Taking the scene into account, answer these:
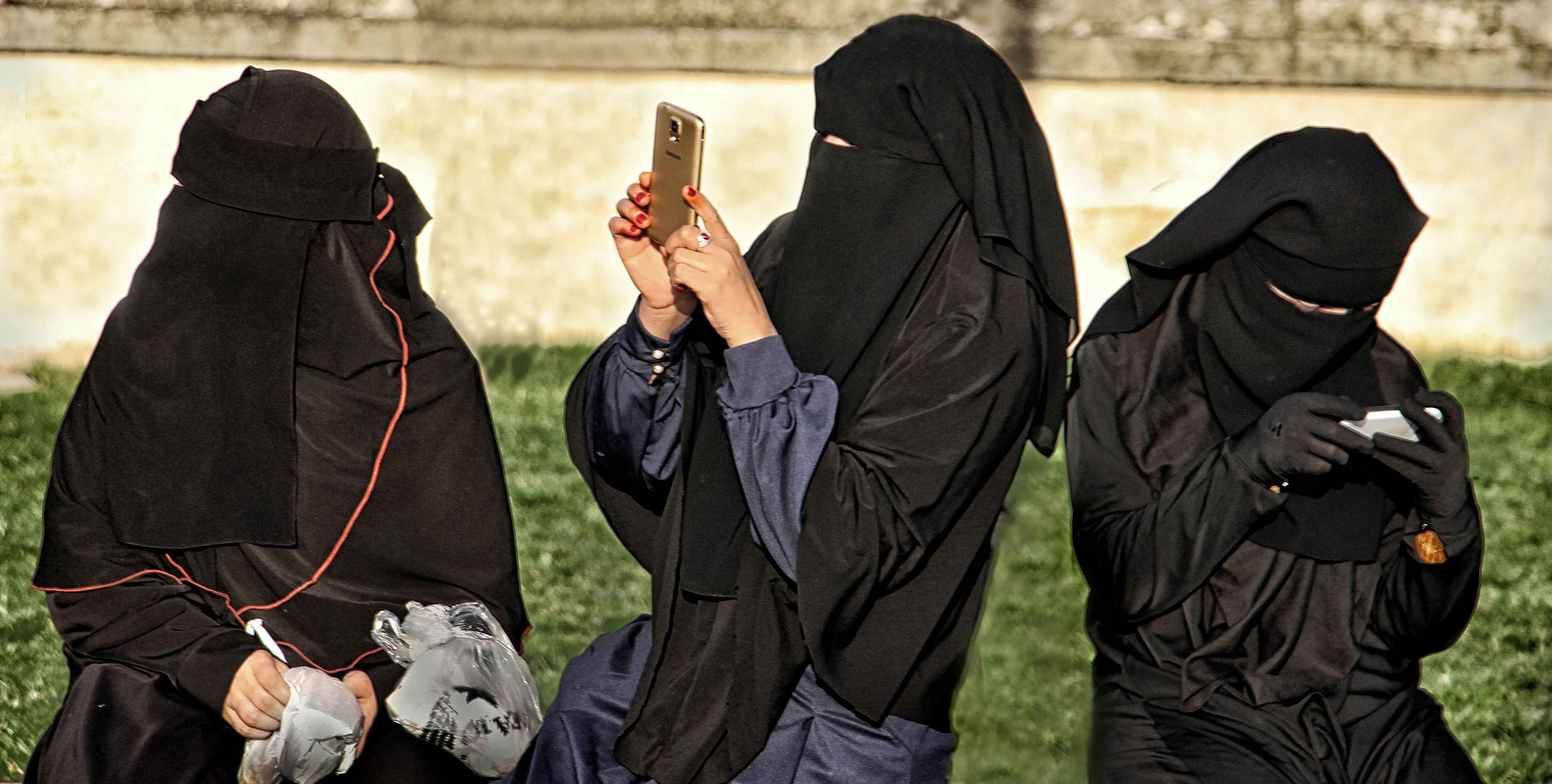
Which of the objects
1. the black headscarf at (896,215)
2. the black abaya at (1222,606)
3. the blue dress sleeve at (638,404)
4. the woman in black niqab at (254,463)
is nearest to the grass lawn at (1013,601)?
the black abaya at (1222,606)

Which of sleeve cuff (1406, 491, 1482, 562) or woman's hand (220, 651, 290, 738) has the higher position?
sleeve cuff (1406, 491, 1482, 562)

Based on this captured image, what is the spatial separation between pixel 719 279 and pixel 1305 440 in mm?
1016

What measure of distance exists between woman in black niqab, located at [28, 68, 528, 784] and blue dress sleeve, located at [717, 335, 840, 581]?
86 centimetres

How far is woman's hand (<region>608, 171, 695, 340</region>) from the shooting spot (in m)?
2.60

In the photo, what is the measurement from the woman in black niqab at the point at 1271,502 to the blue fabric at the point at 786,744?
44 cm

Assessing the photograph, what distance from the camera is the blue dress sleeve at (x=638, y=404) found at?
2.73 meters

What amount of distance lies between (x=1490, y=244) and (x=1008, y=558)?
14.9 ft

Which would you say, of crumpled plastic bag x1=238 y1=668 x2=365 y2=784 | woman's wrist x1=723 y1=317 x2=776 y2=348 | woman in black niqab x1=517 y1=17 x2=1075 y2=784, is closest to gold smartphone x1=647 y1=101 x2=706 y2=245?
woman in black niqab x1=517 y1=17 x2=1075 y2=784

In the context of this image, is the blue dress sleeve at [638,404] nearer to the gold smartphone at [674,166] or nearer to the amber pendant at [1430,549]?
the gold smartphone at [674,166]

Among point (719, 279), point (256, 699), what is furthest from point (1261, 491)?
point (256, 699)

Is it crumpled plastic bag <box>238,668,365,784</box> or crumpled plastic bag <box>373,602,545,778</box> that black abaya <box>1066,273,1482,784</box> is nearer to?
crumpled plastic bag <box>373,602,545,778</box>

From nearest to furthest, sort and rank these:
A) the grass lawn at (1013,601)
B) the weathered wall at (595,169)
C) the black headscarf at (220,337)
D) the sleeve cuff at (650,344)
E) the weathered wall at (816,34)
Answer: the sleeve cuff at (650,344) → the black headscarf at (220,337) → the grass lawn at (1013,601) → the weathered wall at (816,34) → the weathered wall at (595,169)

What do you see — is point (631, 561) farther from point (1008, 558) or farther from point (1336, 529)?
point (1336, 529)

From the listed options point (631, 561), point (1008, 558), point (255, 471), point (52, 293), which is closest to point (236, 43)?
point (52, 293)
